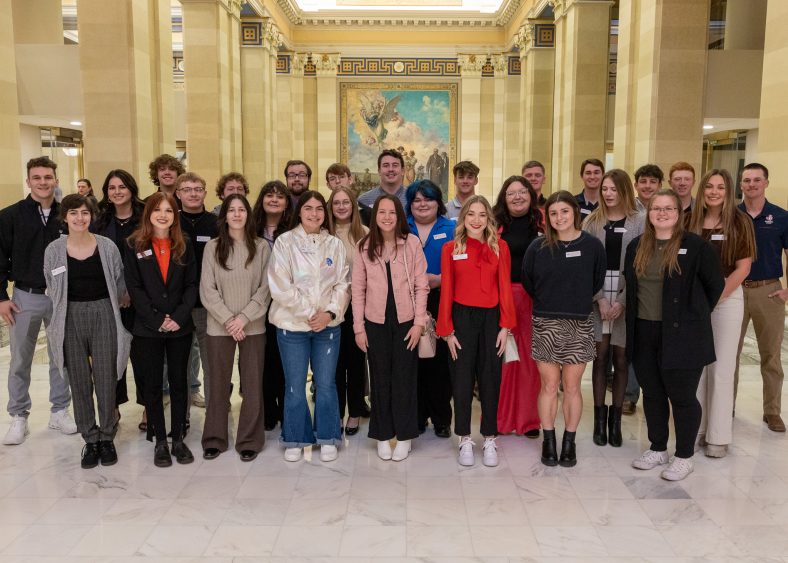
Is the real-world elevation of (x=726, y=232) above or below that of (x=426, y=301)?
above

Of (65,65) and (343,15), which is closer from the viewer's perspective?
(65,65)

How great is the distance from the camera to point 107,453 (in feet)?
14.6

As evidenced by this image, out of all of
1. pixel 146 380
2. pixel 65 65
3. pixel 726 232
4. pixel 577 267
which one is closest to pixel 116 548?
pixel 146 380

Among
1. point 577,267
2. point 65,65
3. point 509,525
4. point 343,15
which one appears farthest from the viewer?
point 343,15

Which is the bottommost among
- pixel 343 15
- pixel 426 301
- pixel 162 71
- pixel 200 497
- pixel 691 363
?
pixel 200 497

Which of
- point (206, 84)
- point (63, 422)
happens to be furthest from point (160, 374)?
point (206, 84)

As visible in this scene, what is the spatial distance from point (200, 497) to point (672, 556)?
260 cm

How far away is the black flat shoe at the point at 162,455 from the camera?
4.40 m

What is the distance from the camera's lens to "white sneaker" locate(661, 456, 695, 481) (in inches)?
163

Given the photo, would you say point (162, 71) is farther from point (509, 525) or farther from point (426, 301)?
point (509, 525)

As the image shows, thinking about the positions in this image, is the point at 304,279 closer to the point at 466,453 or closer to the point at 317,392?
the point at 317,392

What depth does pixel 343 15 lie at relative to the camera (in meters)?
21.9

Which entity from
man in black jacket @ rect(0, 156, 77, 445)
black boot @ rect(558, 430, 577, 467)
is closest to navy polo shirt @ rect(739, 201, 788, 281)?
black boot @ rect(558, 430, 577, 467)

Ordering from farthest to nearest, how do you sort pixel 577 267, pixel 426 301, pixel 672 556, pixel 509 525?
1. pixel 426 301
2. pixel 577 267
3. pixel 509 525
4. pixel 672 556
